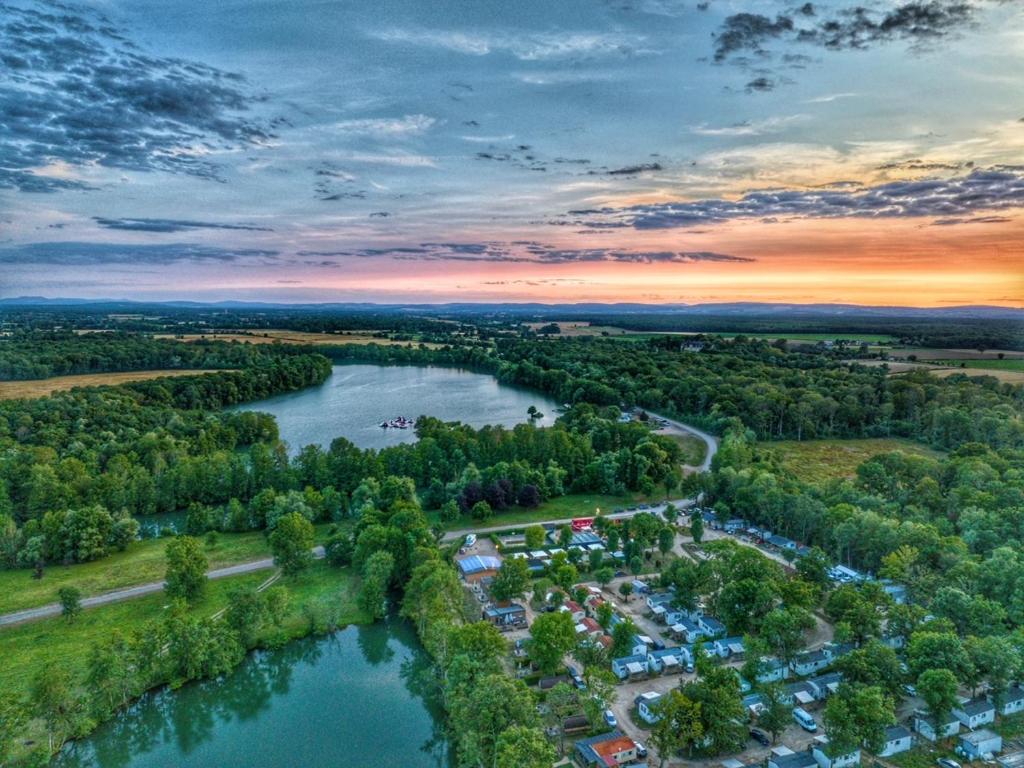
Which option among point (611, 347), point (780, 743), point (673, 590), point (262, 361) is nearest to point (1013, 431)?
point (673, 590)

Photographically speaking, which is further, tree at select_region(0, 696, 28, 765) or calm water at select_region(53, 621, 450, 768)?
calm water at select_region(53, 621, 450, 768)

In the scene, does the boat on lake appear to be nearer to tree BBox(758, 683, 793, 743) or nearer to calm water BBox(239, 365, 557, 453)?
calm water BBox(239, 365, 557, 453)

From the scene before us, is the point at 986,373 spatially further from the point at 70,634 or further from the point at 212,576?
the point at 70,634

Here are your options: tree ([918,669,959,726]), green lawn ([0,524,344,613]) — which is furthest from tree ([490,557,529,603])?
tree ([918,669,959,726])

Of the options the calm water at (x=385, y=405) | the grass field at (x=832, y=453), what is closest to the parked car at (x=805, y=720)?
the grass field at (x=832, y=453)

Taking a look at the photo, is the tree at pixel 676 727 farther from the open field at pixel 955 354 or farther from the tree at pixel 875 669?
the open field at pixel 955 354
